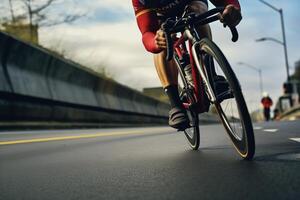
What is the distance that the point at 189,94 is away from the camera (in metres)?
5.25

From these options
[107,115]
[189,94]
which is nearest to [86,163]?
[189,94]

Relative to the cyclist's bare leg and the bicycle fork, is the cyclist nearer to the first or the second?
the cyclist's bare leg

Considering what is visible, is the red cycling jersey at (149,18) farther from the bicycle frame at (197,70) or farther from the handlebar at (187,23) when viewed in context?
the handlebar at (187,23)

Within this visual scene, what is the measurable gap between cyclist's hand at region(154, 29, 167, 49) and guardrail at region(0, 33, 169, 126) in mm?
7933

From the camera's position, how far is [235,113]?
164 inches

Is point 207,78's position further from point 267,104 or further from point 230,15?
point 267,104

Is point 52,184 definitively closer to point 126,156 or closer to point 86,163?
point 86,163

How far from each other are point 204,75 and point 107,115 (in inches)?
668

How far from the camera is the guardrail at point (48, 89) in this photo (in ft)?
42.2

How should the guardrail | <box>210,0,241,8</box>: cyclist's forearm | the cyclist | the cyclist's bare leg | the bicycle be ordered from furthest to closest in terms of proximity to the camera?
the guardrail → the cyclist's bare leg → the cyclist → <box>210,0,241,8</box>: cyclist's forearm → the bicycle

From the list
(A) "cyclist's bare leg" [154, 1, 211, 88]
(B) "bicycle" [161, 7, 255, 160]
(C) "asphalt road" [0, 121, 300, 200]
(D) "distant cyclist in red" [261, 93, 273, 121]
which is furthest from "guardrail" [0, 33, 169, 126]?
(D) "distant cyclist in red" [261, 93, 273, 121]

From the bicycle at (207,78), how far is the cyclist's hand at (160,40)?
66 mm

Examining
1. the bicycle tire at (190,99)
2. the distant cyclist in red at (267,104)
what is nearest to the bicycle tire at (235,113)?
the bicycle tire at (190,99)

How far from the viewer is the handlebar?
15.6 feet
